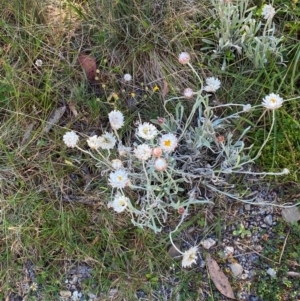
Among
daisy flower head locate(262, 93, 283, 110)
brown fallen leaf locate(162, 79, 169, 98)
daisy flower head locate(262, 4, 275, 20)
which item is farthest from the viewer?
brown fallen leaf locate(162, 79, 169, 98)

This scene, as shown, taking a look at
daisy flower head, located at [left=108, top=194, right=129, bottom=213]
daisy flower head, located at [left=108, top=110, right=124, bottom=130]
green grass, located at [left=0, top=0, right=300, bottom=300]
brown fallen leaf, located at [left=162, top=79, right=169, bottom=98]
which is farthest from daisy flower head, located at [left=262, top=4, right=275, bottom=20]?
daisy flower head, located at [left=108, top=194, right=129, bottom=213]

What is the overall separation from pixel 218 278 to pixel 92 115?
2.13 feet

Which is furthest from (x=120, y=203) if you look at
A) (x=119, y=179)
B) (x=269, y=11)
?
(x=269, y=11)

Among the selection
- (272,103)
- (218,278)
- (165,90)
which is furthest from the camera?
(165,90)

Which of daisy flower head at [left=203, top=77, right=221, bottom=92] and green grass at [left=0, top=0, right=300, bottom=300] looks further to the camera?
green grass at [left=0, top=0, right=300, bottom=300]

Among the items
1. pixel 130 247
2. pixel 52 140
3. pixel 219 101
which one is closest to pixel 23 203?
pixel 52 140

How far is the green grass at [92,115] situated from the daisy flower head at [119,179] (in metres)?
0.23

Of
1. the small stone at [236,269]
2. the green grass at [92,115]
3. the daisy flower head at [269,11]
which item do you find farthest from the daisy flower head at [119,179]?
the daisy flower head at [269,11]

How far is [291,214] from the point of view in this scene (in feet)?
5.14

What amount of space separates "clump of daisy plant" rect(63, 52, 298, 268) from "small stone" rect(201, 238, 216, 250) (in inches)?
1.4

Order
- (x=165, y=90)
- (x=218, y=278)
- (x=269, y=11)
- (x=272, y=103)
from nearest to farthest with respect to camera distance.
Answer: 1. (x=272, y=103)
2. (x=269, y=11)
3. (x=218, y=278)
4. (x=165, y=90)

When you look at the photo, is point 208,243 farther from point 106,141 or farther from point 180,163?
point 106,141

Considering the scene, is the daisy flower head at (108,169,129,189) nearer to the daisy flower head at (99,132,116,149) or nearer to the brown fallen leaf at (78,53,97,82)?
the daisy flower head at (99,132,116,149)

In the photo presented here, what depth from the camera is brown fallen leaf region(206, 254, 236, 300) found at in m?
1.54
